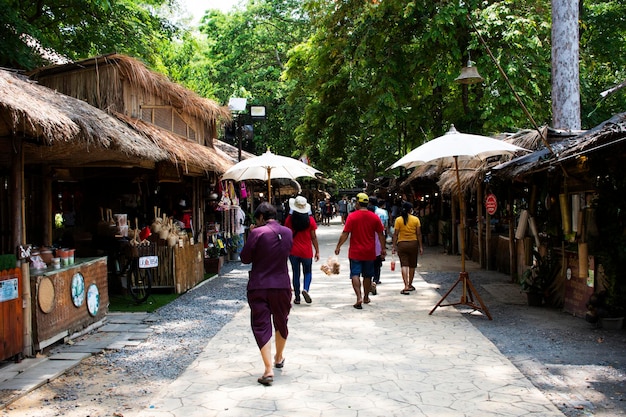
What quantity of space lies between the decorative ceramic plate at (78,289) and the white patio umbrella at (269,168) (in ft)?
15.2

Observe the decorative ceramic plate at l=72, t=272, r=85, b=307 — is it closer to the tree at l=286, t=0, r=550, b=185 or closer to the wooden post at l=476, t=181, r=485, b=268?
the wooden post at l=476, t=181, r=485, b=268

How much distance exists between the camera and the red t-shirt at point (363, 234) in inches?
358

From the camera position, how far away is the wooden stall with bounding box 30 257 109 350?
6461mm

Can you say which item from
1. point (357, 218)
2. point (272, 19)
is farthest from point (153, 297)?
point (272, 19)

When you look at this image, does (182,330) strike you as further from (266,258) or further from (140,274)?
(266,258)

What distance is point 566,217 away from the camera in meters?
8.70

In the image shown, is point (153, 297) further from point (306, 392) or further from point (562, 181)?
point (562, 181)

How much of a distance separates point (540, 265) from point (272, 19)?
24165 mm

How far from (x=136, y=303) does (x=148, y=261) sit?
2.44 ft

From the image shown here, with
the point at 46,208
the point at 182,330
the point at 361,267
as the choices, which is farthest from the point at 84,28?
the point at 361,267

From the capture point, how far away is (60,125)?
628cm

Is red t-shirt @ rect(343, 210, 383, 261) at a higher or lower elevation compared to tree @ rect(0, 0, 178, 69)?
lower

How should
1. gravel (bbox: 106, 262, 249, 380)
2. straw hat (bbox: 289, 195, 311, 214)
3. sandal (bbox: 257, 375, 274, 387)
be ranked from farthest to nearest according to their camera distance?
straw hat (bbox: 289, 195, 311, 214) < gravel (bbox: 106, 262, 249, 380) < sandal (bbox: 257, 375, 274, 387)

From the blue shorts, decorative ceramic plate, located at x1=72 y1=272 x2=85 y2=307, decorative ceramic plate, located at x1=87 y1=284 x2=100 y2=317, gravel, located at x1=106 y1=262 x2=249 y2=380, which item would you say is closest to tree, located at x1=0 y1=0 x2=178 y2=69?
gravel, located at x1=106 y1=262 x2=249 y2=380
